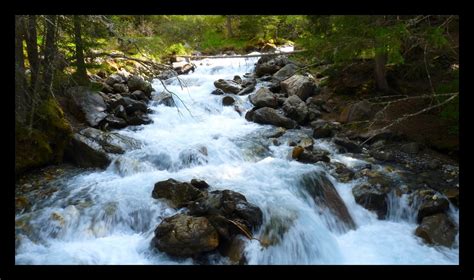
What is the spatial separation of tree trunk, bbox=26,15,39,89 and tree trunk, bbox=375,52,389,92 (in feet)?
31.2

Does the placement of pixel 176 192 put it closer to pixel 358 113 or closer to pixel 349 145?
pixel 349 145

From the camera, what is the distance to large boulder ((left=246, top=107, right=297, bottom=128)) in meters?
11.4

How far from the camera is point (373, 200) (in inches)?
292

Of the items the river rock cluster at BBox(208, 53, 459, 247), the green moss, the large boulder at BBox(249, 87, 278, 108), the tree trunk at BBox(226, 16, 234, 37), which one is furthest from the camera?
the tree trunk at BBox(226, 16, 234, 37)

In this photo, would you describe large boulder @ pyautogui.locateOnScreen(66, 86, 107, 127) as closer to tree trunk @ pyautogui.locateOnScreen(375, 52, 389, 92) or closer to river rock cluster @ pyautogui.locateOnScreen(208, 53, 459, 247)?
river rock cluster @ pyautogui.locateOnScreen(208, 53, 459, 247)

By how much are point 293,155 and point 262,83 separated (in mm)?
6992

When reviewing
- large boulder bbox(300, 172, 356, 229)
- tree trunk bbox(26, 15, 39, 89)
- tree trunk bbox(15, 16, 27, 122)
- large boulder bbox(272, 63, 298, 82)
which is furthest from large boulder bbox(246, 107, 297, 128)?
tree trunk bbox(15, 16, 27, 122)

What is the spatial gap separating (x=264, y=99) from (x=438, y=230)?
24.4 feet

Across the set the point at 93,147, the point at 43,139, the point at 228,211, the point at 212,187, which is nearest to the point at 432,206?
the point at 228,211

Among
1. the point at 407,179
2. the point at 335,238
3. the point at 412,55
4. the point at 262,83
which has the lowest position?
the point at 335,238
